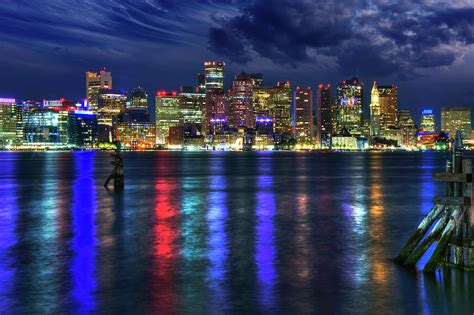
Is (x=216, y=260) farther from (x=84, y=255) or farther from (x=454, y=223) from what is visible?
(x=454, y=223)

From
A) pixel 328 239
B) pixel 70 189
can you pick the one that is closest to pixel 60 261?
pixel 328 239

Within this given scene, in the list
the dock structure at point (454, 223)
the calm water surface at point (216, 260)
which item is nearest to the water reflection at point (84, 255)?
the calm water surface at point (216, 260)

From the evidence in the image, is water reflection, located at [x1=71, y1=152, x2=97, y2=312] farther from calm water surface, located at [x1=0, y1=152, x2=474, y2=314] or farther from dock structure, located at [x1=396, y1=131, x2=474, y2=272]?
dock structure, located at [x1=396, y1=131, x2=474, y2=272]

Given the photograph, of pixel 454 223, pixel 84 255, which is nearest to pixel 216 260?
pixel 84 255

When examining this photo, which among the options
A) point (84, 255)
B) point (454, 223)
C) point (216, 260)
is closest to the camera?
point (454, 223)

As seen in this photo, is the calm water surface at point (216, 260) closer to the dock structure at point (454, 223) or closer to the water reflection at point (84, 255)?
the water reflection at point (84, 255)

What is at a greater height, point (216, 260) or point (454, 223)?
point (454, 223)

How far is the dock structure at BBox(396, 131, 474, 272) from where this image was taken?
18812 millimetres

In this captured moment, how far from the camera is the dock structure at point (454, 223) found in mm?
18812

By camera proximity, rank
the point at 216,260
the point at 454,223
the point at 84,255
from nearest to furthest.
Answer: the point at 454,223 < the point at 216,260 < the point at 84,255

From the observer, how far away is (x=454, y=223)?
18781 mm

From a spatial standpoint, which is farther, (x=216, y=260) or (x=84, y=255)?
(x=84, y=255)

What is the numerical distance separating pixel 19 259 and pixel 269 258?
992 centimetres

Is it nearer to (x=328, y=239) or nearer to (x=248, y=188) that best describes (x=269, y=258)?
(x=328, y=239)
